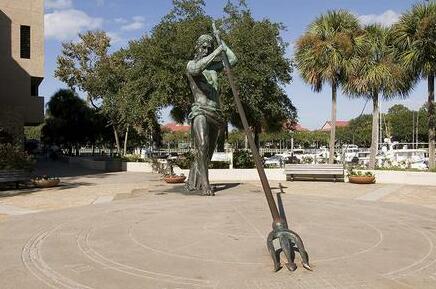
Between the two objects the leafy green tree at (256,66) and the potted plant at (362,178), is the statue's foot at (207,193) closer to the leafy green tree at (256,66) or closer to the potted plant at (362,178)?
the potted plant at (362,178)

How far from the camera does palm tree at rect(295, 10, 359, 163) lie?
22.8m

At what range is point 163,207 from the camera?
34.8 feet

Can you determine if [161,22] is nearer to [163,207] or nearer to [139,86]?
[139,86]

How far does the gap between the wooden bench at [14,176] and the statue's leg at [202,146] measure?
26.8 ft

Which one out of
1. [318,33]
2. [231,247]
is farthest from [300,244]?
[318,33]

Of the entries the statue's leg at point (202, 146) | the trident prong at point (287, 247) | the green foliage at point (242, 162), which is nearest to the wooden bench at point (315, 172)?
the green foliage at point (242, 162)

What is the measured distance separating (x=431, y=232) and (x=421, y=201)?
573 centimetres

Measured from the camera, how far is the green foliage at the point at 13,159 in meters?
17.7

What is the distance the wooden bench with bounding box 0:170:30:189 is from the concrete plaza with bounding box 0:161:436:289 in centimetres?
546

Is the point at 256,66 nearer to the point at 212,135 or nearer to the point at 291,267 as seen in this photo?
the point at 212,135

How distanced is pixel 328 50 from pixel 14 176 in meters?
14.4

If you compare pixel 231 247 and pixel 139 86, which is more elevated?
pixel 139 86

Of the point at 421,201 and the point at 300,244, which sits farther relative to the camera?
the point at 421,201

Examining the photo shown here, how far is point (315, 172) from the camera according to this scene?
2009 centimetres
